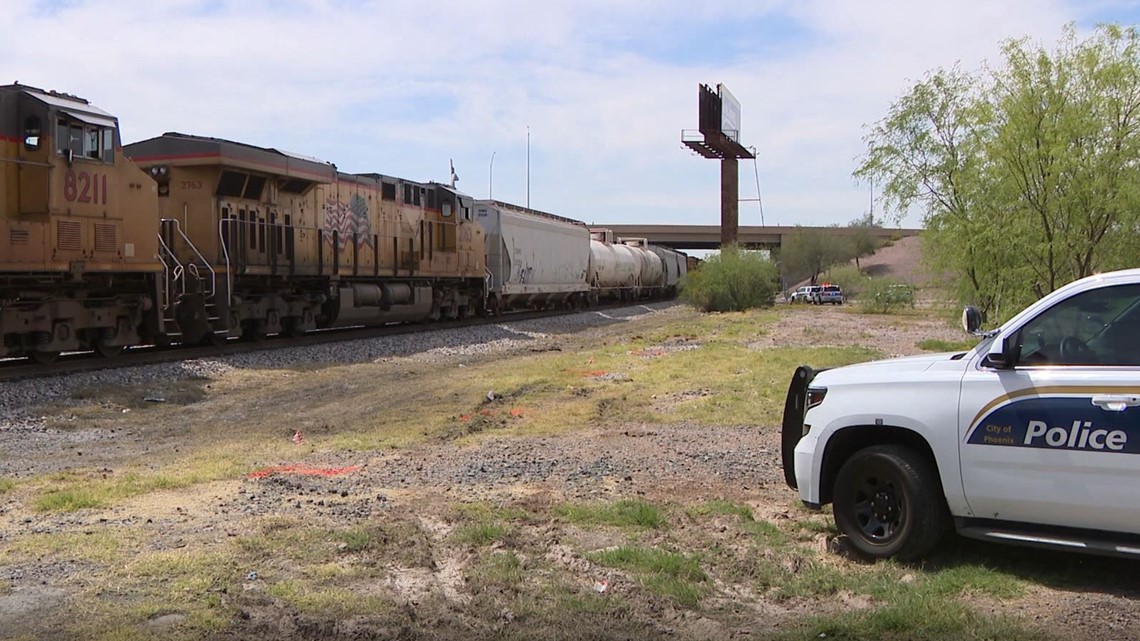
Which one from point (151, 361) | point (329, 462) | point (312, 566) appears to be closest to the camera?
point (312, 566)

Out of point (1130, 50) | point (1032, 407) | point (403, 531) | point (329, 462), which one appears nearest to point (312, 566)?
point (403, 531)

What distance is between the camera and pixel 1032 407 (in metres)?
4.86

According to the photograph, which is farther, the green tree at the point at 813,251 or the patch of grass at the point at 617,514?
the green tree at the point at 813,251

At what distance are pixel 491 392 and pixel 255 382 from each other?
13.6 ft

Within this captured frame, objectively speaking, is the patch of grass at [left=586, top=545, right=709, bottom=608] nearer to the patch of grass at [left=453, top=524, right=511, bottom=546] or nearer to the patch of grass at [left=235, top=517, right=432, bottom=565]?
the patch of grass at [left=453, top=524, right=511, bottom=546]

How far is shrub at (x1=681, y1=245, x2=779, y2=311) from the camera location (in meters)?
41.8

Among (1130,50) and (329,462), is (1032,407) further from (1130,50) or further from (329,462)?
(1130,50)

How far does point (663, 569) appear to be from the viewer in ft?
17.1

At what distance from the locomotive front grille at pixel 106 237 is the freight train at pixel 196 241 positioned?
0.02 meters

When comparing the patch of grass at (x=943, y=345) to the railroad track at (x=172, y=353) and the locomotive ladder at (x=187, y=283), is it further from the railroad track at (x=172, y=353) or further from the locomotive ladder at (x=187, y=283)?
the locomotive ladder at (x=187, y=283)

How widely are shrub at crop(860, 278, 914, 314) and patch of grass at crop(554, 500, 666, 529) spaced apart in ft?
111

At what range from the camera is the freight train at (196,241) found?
547 inches

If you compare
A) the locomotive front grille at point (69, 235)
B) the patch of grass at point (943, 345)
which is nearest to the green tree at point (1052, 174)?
the patch of grass at point (943, 345)

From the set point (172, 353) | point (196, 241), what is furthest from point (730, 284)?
point (172, 353)
